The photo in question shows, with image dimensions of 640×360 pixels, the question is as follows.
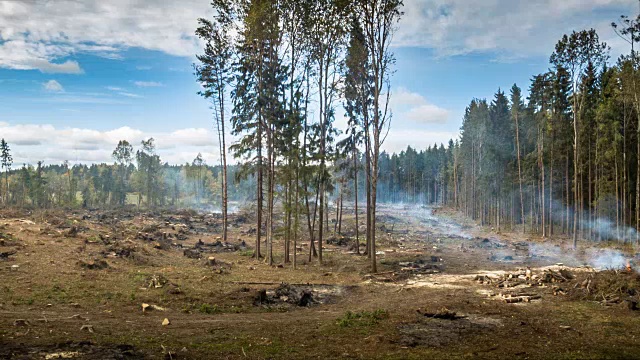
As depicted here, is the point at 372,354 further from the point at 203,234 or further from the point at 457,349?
the point at 203,234

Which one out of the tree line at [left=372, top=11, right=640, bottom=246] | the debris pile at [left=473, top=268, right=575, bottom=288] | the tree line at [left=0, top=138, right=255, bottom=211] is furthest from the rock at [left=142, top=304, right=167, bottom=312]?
the tree line at [left=0, top=138, right=255, bottom=211]

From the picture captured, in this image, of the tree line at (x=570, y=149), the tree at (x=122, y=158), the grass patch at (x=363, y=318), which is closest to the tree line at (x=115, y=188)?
the tree at (x=122, y=158)

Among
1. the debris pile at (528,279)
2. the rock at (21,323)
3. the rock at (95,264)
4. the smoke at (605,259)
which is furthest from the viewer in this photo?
the smoke at (605,259)

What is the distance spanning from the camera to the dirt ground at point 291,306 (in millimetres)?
9336

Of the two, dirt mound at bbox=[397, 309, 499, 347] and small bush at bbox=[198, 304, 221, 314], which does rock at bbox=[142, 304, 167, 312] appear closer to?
small bush at bbox=[198, 304, 221, 314]

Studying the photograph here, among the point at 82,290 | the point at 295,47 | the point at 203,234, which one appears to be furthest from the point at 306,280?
the point at 203,234

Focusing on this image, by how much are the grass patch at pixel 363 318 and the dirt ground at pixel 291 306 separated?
72 mm

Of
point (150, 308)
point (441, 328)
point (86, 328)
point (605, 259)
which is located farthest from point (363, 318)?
point (605, 259)

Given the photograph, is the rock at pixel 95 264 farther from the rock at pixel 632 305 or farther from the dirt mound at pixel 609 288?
the rock at pixel 632 305

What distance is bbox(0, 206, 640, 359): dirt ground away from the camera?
934 centimetres

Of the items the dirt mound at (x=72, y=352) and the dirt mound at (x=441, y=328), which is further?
the dirt mound at (x=441, y=328)

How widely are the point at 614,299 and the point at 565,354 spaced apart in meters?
7.94

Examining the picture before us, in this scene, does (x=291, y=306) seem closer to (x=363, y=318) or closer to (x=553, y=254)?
(x=363, y=318)

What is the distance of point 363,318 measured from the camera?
500 inches
